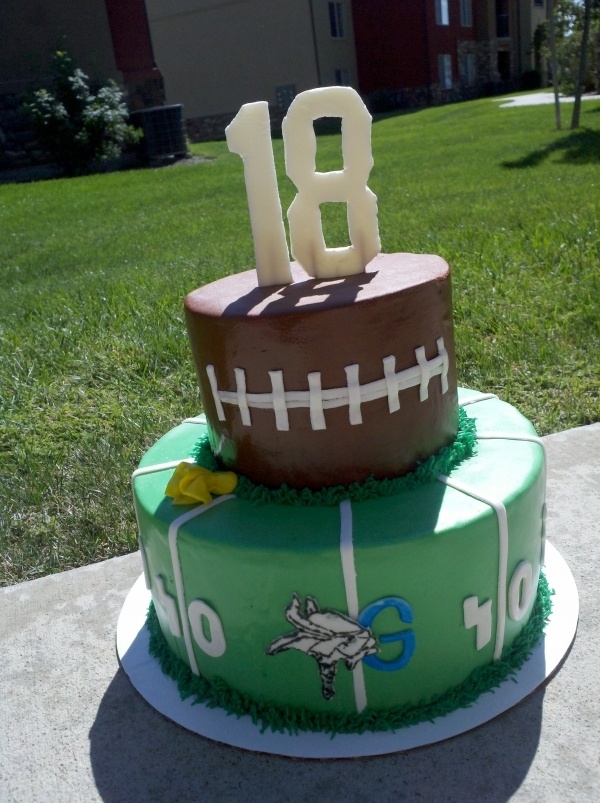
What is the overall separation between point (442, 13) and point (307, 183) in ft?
92.6

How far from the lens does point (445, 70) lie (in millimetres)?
27812

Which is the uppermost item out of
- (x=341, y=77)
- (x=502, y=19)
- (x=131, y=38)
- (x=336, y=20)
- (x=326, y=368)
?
(x=336, y=20)

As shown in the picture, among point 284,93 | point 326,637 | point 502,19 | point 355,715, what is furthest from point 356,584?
point 502,19

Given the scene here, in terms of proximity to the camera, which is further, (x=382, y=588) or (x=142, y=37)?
(x=142, y=37)

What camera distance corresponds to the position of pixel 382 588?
2.17 metres

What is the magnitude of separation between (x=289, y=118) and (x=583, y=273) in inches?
170

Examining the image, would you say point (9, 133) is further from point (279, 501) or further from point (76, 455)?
point (279, 501)

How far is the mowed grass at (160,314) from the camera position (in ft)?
13.0

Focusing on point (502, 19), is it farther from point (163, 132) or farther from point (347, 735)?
point (347, 735)

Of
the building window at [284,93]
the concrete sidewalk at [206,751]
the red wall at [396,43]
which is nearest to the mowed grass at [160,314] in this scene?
the concrete sidewalk at [206,751]

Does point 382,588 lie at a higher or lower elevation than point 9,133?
lower

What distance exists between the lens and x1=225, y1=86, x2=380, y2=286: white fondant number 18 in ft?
7.47

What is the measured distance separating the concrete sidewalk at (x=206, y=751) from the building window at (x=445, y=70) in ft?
90.8

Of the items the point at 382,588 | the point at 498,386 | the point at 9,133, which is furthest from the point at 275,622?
the point at 9,133
